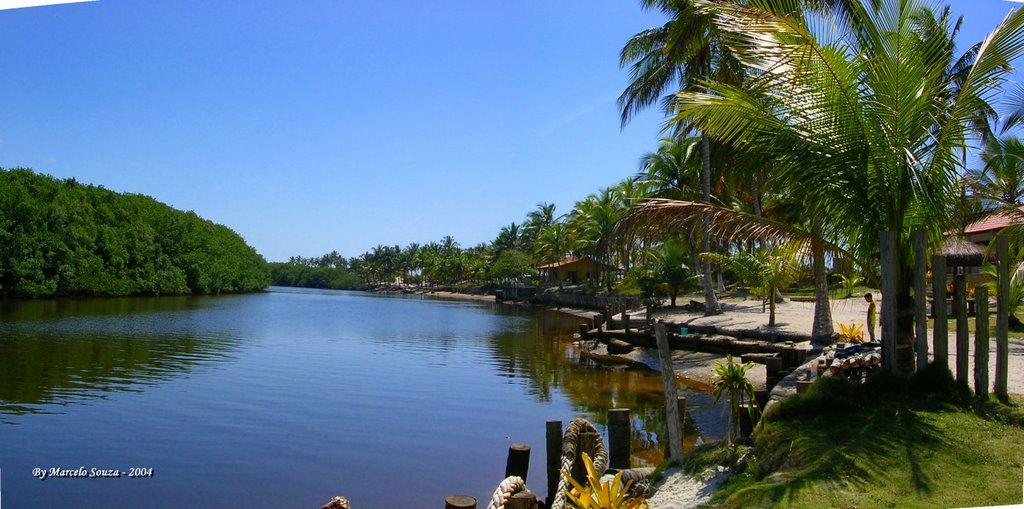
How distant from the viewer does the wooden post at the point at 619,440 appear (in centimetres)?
898

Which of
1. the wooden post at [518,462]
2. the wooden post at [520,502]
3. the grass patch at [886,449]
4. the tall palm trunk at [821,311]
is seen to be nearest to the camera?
the grass patch at [886,449]

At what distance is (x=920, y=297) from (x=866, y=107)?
2.29 m

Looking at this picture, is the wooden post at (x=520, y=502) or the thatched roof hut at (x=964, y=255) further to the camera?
the thatched roof hut at (x=964, y=255)

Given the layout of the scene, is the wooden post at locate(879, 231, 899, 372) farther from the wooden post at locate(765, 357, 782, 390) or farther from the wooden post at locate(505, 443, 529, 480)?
the wooden post at locate(765, 357, 782, 390)

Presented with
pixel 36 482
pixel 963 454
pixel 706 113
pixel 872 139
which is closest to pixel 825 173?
pixel 872 139

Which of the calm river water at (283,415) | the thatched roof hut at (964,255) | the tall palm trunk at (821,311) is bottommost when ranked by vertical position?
the calm river water at (283,415)

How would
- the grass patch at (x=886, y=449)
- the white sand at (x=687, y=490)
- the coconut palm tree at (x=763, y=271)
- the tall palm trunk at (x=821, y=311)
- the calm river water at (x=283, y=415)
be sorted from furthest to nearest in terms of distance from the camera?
the coconut palm tree at (x=763, y=271) < the tall palm trunk at (x=821, y=311) < the calm river water at (x=283, y=415) < the white sand at (x=687, y=490) < the grass patch at (x=886, y=449)

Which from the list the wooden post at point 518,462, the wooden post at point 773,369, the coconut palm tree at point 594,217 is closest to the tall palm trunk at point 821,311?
the wooden post at point 773,369

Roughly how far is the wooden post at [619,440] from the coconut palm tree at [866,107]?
3.57 metres

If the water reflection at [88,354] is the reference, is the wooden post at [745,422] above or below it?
above

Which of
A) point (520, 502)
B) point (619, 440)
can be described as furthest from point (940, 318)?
point (520, 502)

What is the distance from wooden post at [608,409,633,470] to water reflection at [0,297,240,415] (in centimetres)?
1161

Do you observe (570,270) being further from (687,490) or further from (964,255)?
A: (687,490)

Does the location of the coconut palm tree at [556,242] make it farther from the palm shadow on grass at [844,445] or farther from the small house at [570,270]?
the palm shadow on grass at [844,445]
